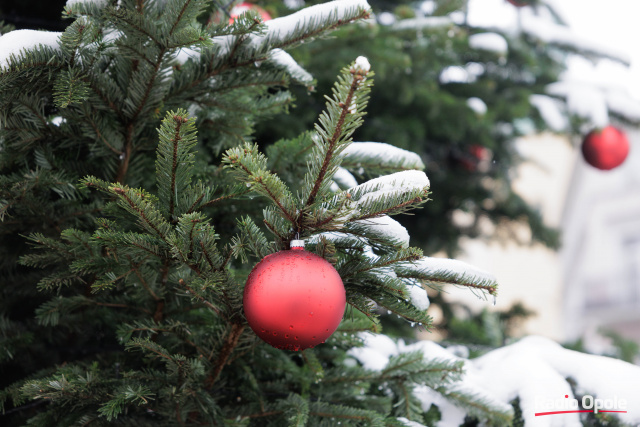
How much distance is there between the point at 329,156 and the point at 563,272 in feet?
34.2

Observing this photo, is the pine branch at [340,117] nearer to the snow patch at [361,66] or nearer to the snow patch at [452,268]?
the snow patch at [361,66]

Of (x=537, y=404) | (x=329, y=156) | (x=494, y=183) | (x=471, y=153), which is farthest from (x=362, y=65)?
(x=494, y=183)

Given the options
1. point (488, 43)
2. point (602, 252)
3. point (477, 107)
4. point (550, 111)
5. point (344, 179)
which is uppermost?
point (344, 179)

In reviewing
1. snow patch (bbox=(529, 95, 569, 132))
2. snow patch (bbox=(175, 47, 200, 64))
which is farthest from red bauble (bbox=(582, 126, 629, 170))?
snow patch (bbox=(175, 47, 200, 64))

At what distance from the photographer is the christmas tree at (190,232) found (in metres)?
0.92

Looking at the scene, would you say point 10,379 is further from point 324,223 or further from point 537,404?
point 537,404

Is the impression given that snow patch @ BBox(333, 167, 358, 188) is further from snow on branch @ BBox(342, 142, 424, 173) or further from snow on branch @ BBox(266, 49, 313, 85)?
snow on branch @ BBox(266, 49, 313, 85)

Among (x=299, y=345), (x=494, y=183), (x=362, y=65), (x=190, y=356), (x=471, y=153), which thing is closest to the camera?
(x=362, y=65)

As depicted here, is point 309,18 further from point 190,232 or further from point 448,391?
point 448,391

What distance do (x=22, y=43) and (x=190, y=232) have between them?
479 millimetres

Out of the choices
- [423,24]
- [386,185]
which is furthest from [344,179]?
[423,24]

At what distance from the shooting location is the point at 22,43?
1.02 m

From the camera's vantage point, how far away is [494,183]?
3.51 m

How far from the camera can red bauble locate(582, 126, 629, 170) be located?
8.96ft
